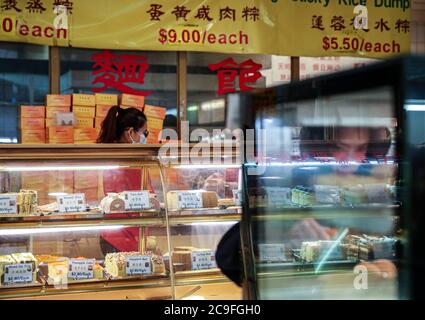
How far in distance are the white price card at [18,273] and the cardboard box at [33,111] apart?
221 centimetres

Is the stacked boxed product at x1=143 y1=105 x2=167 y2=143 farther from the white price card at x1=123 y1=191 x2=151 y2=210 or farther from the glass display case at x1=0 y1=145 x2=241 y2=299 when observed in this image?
the white price card at x1=123 y1=191 x2=151 y2=210

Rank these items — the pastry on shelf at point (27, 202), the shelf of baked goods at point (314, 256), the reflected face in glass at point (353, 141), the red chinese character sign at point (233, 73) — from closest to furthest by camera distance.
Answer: the reflected face in glass at point (353, 141) → the shelf of baked goods at point (314, 256) → the pastry on shelf at point (27, 202) → the red chinese character sign at point (233, 73)

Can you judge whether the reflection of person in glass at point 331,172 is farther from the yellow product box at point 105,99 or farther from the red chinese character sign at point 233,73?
the red chinese character sign at point 233,73

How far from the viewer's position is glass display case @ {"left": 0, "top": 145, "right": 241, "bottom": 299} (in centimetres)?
327

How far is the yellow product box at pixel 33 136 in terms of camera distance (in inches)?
199

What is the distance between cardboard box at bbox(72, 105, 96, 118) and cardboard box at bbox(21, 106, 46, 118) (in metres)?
0.29

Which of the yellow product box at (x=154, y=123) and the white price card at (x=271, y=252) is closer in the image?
the white price card at (x=271, y=252)

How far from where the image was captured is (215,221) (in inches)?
138

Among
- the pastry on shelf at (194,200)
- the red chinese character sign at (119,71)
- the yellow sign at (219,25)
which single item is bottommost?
the pastry on shelf at (194,200)

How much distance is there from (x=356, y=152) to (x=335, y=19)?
4840mm

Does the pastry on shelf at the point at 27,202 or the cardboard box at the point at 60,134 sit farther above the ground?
the cardboard box at the point at 60,134

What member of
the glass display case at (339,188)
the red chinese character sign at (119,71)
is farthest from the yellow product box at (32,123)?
the glass display case at (339,188)

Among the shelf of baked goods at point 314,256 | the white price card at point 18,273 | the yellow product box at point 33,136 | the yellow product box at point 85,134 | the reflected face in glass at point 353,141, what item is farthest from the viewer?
the yellow product box at point 85,134

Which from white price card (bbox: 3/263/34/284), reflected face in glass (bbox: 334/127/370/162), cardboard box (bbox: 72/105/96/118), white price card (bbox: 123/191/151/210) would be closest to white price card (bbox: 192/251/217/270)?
white price card (bbox: 123/191/151/210)
